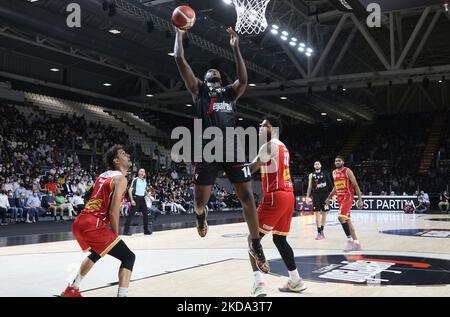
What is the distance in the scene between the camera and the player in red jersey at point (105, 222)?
4297 mm

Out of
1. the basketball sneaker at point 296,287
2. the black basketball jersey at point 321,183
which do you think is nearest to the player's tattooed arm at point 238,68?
the basketball sneaker at point 296,287

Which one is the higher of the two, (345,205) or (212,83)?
(212,83)

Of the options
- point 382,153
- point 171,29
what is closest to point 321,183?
point 171,29

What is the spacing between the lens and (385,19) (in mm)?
20969

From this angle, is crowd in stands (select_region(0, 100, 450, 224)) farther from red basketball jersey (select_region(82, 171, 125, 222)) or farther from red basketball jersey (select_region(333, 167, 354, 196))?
red basketball jersey (select_region(82, 171, 125, 222))

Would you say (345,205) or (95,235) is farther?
(345,205)

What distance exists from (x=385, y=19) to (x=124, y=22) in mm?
11387

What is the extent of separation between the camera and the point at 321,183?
430 inches

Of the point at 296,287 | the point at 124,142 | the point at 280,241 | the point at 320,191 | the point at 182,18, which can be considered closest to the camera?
the point at 182,18

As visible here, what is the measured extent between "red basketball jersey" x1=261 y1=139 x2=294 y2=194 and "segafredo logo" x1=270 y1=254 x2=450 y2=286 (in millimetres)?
1303

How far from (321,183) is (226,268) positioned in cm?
499

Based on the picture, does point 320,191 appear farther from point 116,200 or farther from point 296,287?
point 116,200

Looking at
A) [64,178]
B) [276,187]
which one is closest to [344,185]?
[276,187]

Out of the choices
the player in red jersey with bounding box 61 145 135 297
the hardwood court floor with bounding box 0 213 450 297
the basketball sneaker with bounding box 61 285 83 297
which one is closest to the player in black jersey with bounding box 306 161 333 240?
the hardwood court floor with bounding box 0 213 450 297
